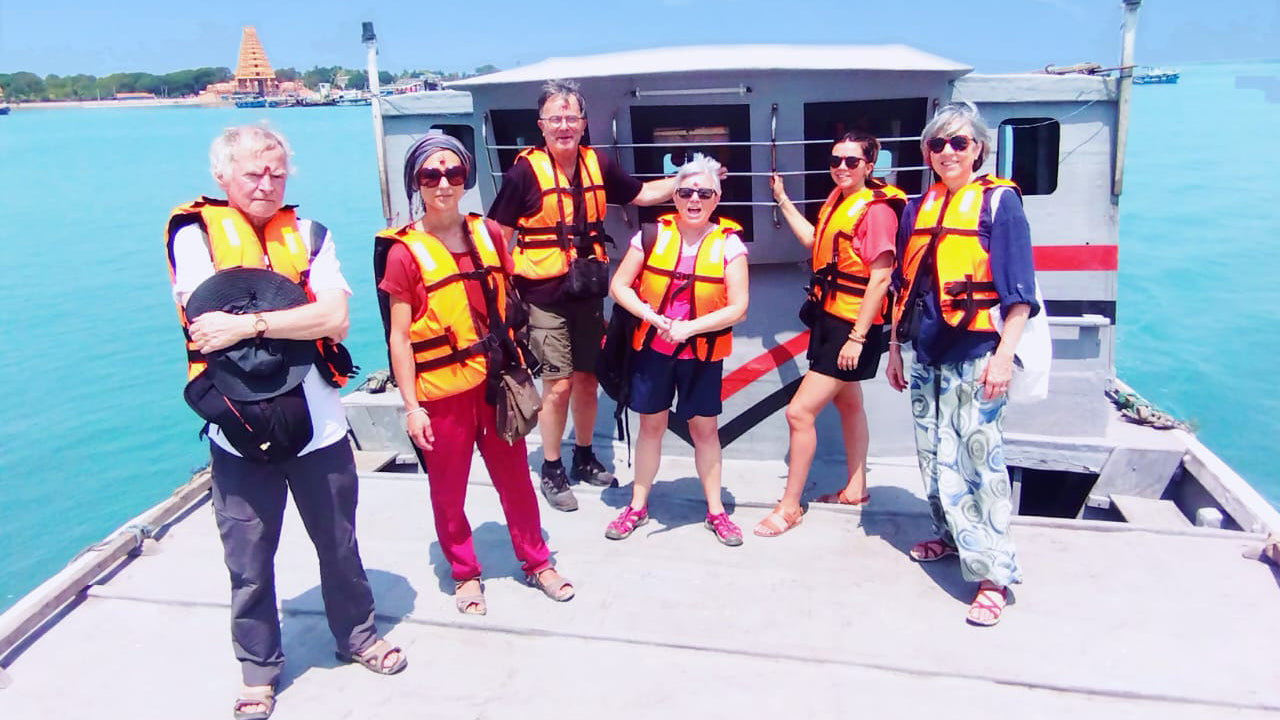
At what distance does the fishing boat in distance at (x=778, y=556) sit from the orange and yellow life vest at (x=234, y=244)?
1.43m

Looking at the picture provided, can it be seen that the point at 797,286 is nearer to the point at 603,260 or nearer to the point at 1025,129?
the point at 603,260

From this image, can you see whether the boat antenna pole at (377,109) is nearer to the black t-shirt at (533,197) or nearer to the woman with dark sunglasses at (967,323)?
the black t-shirt at (533,197)

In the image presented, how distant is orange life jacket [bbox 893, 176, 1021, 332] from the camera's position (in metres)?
3.14

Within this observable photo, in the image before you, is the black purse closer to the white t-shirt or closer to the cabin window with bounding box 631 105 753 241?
the cabin window with bounding box 631 105 753 241

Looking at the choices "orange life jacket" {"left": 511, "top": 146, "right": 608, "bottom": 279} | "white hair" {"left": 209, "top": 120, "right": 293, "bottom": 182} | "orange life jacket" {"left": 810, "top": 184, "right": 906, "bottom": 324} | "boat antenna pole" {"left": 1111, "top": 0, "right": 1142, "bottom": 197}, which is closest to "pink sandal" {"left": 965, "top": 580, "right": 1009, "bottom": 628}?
"orange life jacket" {"left": 810, "top": 184, "right": 906, "bottom": 324}

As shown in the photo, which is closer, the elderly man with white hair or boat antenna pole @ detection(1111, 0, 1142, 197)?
the elderly man with white hair

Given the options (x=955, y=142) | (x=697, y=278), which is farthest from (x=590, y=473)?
(x=955, y=142)

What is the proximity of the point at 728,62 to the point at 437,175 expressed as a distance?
2.19m

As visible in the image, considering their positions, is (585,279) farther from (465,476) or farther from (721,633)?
(721,633)

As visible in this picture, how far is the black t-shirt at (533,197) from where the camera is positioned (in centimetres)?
391

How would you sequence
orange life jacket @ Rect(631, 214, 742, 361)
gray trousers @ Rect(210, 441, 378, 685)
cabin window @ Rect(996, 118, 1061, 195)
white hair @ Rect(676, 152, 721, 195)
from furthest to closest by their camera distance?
cabin window @ Rect(996, 118, 1061, 195) < orange life jacket @ Rect(631, 214, 742, 361) < white hair @ Rect(676, 152, 721, 195) < gray trousers @ Rect(210, 441, 378, 685)

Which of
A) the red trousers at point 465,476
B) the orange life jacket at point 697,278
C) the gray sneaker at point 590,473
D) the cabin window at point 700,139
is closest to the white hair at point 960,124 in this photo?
the orange life jacket at point 697,278

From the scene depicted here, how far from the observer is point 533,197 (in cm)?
395

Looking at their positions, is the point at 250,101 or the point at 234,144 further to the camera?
the point at 250,101
